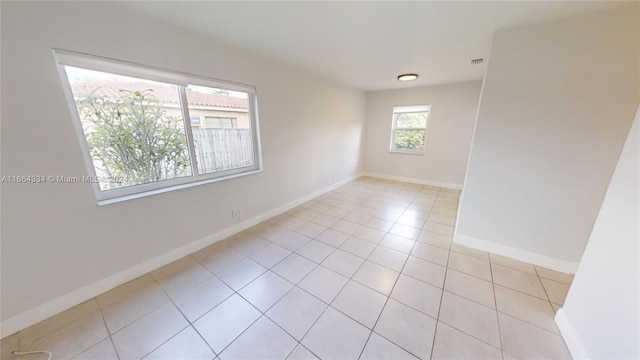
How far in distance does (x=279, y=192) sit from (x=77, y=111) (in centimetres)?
222

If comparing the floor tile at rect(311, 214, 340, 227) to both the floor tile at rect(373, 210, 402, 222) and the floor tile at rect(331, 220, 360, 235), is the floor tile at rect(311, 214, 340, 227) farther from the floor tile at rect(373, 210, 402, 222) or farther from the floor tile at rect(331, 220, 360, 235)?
the floor tile at rect(373, 210, 402, 222)

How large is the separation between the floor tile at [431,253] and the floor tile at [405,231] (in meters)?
0.18

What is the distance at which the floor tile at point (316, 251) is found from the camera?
221 centimetres

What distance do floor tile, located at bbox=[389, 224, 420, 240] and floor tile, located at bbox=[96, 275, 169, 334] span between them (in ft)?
8.33

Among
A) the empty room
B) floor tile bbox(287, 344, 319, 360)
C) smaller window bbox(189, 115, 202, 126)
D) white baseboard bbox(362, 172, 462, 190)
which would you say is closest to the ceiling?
the empty room

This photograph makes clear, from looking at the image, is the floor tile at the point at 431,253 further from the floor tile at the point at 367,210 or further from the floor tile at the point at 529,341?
the floor tile at the point at 367,210

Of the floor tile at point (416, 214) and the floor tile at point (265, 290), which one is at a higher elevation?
the floor tile at point (416, 214)

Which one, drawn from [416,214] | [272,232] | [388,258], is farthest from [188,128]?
[416,214]

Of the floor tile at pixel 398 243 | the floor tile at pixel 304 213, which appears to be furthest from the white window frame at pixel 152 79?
the floor tile at pixel 398 243

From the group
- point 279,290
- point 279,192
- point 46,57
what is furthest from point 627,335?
point 46,57

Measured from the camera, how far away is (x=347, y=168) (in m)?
5.12

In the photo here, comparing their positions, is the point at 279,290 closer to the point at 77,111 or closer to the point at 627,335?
the point at 627,335

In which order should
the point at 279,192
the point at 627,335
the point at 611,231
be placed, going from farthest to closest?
the point at 279,192
the point at 611,231
the point at 627,335

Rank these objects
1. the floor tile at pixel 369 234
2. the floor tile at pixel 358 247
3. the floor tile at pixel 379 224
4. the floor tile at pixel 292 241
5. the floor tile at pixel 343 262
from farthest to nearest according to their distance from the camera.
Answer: the floor tile at pixel 379 224 → the floor tile at pixel 369 234 → the floor tile at pixel 292 241 → the floor tile at pixel 358 247 → the floor tile at pixel 343 262
